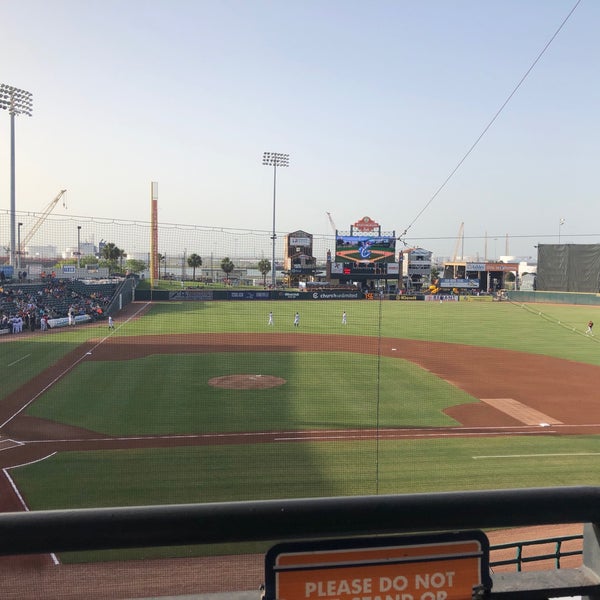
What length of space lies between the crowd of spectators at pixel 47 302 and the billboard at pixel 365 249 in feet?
65.6

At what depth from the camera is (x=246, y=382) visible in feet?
56.4

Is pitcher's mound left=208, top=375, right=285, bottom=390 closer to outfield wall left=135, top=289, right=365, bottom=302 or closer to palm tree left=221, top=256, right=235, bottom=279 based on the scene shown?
outfield wall left=135, top=289, right=365, bottom=302

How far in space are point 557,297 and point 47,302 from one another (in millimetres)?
41303

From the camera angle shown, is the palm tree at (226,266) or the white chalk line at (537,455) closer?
the white chalk line at (537,455)

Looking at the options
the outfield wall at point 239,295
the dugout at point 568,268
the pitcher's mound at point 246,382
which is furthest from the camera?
the dugout at point 568,268

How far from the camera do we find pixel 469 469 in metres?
10.2

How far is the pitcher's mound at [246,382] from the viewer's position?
54.5 feet

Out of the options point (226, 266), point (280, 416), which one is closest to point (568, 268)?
point (226, 266)

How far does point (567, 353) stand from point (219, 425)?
17357mm

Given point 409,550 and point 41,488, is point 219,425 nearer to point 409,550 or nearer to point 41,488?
point 41,488

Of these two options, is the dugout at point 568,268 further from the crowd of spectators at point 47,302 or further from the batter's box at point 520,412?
the batter's box at point 520,412

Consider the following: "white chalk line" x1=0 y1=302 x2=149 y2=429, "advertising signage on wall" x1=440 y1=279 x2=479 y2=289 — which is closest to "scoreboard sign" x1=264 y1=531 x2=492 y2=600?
"white chalk line" x1=0 y1=302 x2=149 y2=429

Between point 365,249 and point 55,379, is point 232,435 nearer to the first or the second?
point 55,379

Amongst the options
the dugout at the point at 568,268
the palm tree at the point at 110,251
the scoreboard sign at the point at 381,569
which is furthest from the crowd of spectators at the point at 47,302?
the dugout at the point at 568,268
